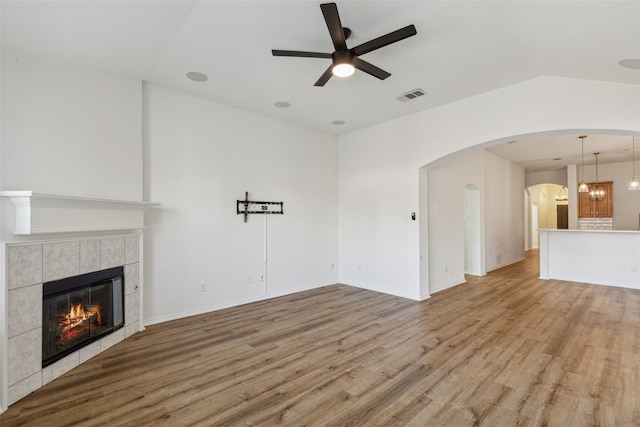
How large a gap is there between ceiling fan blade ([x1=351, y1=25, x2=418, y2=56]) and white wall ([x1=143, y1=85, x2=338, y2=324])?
112 inches

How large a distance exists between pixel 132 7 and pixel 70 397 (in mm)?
3237

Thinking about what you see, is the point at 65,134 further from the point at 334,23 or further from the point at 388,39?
the point at 388,39

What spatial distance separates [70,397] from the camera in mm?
2434

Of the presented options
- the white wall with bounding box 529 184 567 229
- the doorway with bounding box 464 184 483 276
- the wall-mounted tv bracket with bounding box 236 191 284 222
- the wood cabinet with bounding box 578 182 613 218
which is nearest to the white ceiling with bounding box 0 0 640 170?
the wall-mounted tv bracket with bounding box 236 191 284 222

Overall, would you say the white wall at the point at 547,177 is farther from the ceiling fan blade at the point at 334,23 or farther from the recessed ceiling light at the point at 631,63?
the ceiling fan blade at the point at 334,23

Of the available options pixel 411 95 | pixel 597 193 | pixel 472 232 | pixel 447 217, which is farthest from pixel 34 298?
pixel 597 193

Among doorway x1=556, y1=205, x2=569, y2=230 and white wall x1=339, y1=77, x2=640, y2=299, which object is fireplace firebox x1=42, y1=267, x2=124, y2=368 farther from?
doorway x1=556, y1=205, x2=569, y2=230

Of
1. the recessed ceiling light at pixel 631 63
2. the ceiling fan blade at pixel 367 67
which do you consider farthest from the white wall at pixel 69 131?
the recessed ceiling light at pixel 631 63

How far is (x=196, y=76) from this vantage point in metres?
3.79

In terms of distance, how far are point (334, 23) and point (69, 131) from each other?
9.82ft

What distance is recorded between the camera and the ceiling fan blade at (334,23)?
2084 mm

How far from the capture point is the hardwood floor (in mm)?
2213

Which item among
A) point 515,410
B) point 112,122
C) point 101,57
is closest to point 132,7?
point 101,57

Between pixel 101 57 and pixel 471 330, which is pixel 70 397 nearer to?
pixel 101 57
